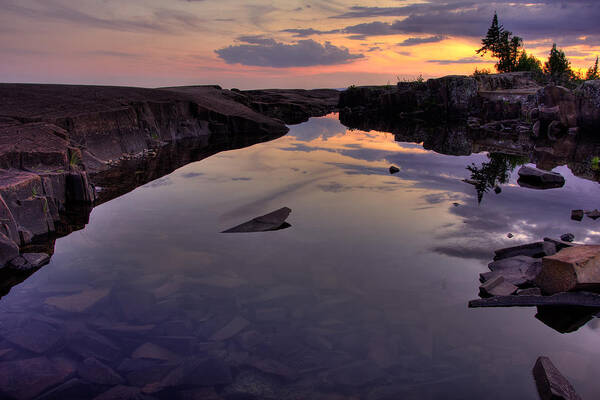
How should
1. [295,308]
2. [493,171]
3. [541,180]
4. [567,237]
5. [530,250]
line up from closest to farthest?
[295,308]
[530,250]
[567,237]
[541,180]
[493,171]

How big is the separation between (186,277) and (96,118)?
10.1 metres

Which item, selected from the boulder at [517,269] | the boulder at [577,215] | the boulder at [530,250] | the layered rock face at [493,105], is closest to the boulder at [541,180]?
the boulder at [577,215]

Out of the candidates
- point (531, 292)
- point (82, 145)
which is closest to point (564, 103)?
point (531, 292)

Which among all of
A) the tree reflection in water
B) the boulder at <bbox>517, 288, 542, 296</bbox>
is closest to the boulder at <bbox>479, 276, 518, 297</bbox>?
the boulder at <bbox>517, 288, 542, 296</bbox>

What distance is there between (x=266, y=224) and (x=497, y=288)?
13.2 feet

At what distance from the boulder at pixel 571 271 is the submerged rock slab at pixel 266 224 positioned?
4192 millimetres

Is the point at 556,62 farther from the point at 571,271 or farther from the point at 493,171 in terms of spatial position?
the point at 571,271

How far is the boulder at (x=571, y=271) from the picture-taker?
4664 mm

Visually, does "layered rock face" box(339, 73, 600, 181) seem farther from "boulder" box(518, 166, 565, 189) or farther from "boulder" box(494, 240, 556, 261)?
"boulder" box(494, 240, 556, 261)

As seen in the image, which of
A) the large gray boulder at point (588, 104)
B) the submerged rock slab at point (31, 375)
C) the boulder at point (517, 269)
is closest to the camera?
the submerged rock slab at point (31, 375)

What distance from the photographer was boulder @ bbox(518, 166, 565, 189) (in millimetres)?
10977

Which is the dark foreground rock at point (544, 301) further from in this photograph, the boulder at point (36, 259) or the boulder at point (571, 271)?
the boulder at point (36, 259)

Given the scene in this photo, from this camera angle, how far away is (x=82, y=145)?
11.8 m

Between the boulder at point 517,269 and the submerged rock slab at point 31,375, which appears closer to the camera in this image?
the submerged rock slab at point 31,375
